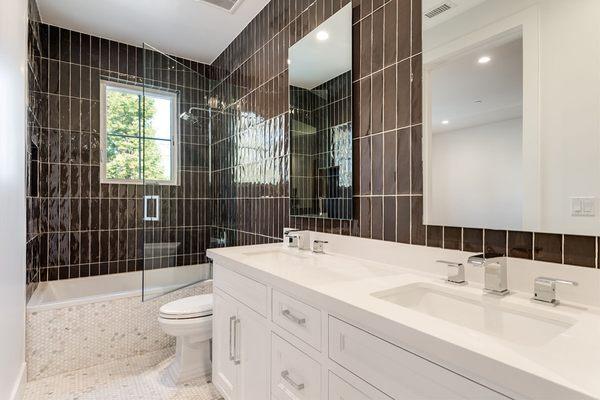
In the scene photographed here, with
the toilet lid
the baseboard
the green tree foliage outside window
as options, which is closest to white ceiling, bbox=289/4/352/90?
the toilet lid

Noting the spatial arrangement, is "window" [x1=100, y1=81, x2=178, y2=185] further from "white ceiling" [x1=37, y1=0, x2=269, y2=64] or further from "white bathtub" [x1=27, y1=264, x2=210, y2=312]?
"white bathtub" [x1=27, y1=264, x2=210, y2=312]

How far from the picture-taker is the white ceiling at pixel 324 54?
1686 millimetres

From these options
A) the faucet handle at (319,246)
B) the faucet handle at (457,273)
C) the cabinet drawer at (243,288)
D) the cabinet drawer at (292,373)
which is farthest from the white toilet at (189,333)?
the faucet handle at (457,273)

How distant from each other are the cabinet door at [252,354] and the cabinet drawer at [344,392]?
409 millimetres

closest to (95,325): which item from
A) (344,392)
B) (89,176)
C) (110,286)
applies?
(110,286)

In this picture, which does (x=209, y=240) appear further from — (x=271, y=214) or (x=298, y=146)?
(x=298, y=146)

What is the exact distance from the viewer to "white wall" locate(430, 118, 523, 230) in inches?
41.3

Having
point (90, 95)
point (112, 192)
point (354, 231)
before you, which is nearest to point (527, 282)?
point (354, 231)

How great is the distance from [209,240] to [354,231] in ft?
6.11

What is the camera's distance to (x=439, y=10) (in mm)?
1247

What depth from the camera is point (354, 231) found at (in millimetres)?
1652

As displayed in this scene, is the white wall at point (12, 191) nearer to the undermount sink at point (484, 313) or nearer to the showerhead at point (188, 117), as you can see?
the showerhead at point (188, 117)

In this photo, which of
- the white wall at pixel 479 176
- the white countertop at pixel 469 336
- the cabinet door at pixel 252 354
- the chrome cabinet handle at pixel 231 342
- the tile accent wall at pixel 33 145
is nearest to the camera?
the white countertop at pixel 469 336

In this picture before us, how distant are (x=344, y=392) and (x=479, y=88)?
112 centimetres
